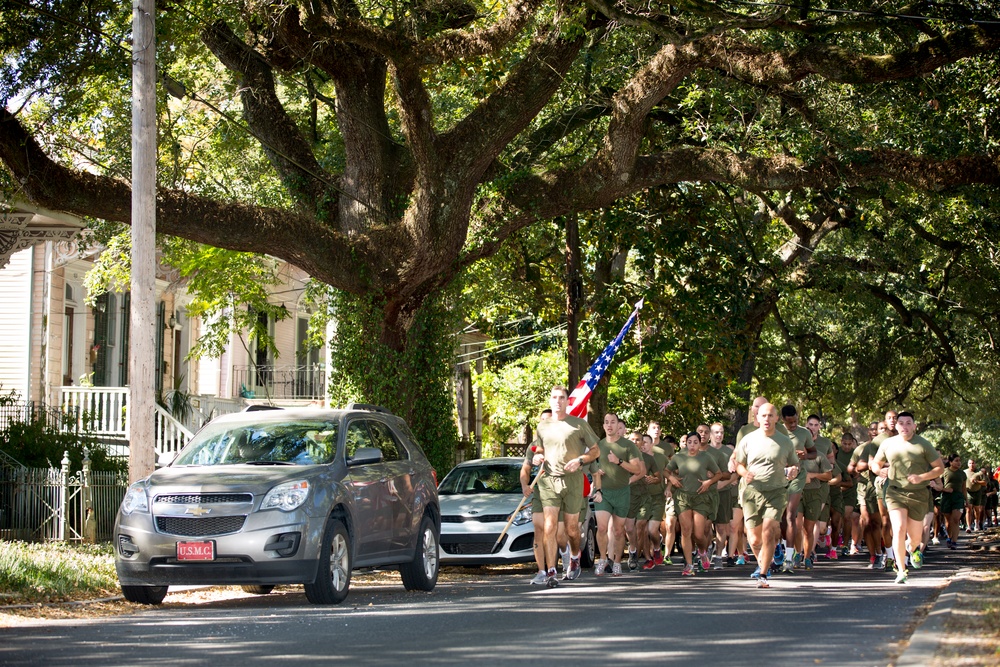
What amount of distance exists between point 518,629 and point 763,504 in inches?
184

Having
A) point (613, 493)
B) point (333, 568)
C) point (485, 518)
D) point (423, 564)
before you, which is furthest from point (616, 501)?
point (333, 568)

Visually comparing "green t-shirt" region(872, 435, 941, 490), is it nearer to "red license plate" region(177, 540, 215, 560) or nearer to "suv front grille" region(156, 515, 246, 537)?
"suv front grille" region(156, 515, 246, 537)

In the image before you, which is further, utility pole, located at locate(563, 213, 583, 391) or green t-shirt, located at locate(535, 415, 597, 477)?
utility pole, located at locate(563, 213, 583, 391)

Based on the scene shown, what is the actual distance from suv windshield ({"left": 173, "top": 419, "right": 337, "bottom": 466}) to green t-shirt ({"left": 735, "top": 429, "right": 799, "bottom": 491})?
4.37 m

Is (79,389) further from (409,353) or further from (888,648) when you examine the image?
(888,648)

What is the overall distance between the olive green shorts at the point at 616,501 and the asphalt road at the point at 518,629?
6.33ft

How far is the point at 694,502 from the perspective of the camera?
1703 centimetres

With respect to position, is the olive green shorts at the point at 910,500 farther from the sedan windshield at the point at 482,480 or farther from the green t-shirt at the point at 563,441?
the sedan windshield at the point at 482,480

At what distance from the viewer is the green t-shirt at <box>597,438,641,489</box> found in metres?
16.2

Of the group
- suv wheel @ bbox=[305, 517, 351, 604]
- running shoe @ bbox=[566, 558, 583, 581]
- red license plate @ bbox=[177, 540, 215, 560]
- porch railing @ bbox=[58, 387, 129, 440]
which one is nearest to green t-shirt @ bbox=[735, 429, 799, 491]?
running shoe @ bbox=[566, 558, 583, 581]

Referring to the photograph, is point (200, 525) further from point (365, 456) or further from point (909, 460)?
point (909, 460)

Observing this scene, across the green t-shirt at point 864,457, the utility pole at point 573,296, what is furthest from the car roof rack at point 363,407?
the utility pole at point 573,296

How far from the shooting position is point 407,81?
16219 mm

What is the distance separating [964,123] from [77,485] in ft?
45.9
